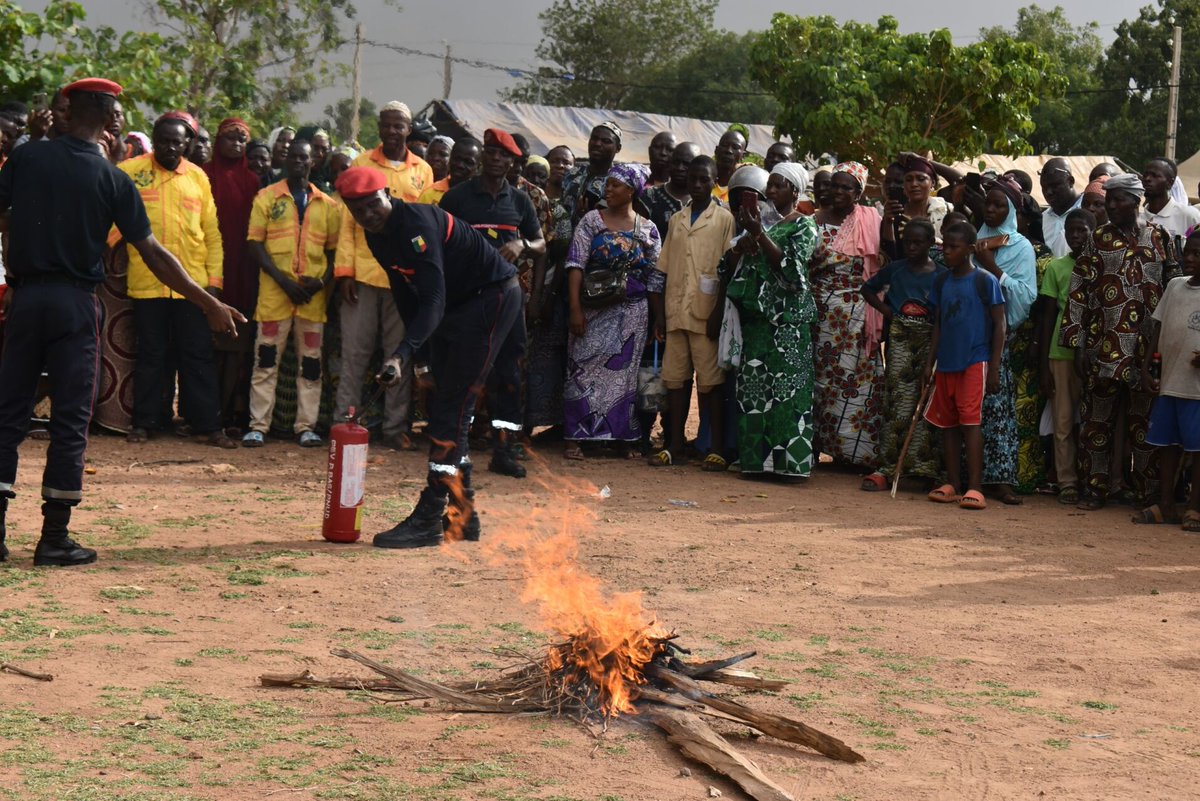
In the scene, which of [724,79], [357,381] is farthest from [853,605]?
[724,79]

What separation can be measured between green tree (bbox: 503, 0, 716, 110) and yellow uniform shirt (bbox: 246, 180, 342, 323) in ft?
138

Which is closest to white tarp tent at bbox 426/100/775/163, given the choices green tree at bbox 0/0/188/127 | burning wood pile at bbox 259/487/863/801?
green tree at bbox 0/0/188/127

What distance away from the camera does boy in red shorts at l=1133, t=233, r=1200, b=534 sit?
8289mm

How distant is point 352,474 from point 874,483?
3.97 meters

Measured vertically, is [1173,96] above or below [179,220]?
above

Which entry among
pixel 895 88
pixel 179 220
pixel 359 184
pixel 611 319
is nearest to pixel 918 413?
pixel 611 319

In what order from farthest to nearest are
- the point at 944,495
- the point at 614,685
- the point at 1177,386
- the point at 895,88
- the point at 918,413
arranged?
1. the point at 895,88
2. the point at 918,413
3. the point at 944,495
4. the point at 1177,386
5. the point at 614,685

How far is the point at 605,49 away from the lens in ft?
173

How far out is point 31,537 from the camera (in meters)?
6.91

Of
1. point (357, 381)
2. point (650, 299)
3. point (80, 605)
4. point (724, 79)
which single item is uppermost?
point (724, 79)

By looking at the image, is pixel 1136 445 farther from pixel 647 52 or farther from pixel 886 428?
pixel 647 52

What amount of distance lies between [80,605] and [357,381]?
454cm

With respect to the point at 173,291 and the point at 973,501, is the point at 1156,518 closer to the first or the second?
the point at 973,501

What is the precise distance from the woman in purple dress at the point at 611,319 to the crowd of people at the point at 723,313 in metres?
0.02
